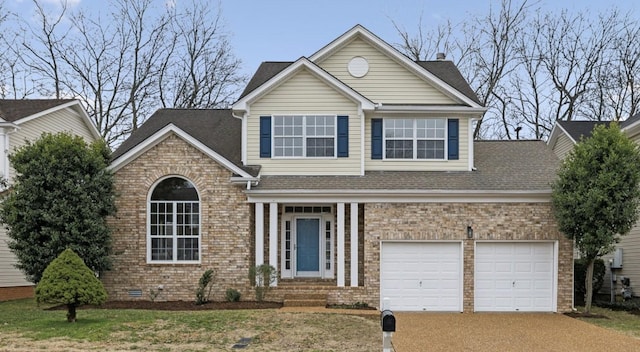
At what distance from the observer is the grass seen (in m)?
12.8

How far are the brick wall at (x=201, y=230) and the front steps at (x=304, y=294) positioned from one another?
4.09ft

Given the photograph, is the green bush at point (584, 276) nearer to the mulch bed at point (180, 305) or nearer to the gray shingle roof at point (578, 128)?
the gray shingle roof at point (578, 128)

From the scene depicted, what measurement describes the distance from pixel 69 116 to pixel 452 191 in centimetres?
1679

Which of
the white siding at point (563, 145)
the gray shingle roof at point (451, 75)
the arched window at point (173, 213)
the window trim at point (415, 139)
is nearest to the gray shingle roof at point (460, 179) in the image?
the window trim at point (415, 139)

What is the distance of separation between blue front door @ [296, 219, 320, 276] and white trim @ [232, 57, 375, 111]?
3855 mm

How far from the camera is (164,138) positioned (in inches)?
624

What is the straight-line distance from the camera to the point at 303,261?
17094mm

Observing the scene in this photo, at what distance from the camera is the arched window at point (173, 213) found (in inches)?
629

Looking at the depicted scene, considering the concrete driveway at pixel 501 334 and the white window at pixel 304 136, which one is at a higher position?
the white window at pixel 304 136

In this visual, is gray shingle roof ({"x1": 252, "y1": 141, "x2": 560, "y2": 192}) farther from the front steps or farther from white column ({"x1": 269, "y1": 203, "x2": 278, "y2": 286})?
the front steps

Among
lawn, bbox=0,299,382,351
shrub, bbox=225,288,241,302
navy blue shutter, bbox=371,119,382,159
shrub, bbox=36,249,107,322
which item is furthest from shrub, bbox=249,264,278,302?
navy blue shutter, bbox=371,119,382,159

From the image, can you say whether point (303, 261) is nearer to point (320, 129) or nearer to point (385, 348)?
point (320, 129)

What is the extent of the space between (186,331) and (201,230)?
4.80m

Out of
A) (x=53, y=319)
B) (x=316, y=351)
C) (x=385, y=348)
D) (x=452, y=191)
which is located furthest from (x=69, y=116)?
(x=385, y=348)
